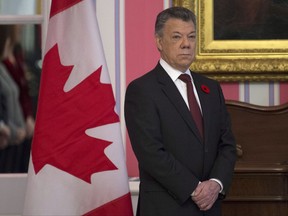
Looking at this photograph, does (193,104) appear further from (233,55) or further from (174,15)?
(233,55)

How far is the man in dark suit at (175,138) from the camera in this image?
2.45 meters

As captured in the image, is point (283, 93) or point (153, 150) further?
point (283, 93)

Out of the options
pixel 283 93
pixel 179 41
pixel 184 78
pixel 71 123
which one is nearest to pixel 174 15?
pixel 179 41

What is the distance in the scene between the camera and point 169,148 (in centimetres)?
250

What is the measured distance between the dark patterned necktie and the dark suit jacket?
0.07ft

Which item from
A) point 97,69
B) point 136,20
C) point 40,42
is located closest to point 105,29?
point 136,20

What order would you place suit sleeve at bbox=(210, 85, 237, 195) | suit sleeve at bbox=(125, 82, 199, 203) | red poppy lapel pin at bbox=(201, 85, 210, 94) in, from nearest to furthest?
suit sleeve at bbox=(125, 82, 199, 203) < suit sleeve at bbox=(210, 85, 237, 195) < red poppy lapel pin at bbox=(201, 85, 210, 94)

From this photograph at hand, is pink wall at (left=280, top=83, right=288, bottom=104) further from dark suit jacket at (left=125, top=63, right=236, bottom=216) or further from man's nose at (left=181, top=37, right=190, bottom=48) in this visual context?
man's nose at (left=181, top=37, right=190, bottom=48)

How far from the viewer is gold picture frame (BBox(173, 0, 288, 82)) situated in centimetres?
372

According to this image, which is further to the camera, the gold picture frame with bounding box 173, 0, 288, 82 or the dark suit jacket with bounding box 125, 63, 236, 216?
the gold picture frame with bounding box 173, 0, 288, 82

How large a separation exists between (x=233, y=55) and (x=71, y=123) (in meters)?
1.09

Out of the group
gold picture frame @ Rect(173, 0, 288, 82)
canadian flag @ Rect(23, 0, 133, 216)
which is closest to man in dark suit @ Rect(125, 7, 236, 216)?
canadian flag @ Rect(23, 0, 133, 216)

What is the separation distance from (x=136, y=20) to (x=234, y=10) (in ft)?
1.72

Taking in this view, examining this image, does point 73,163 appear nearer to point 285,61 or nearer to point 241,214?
point 241,214
